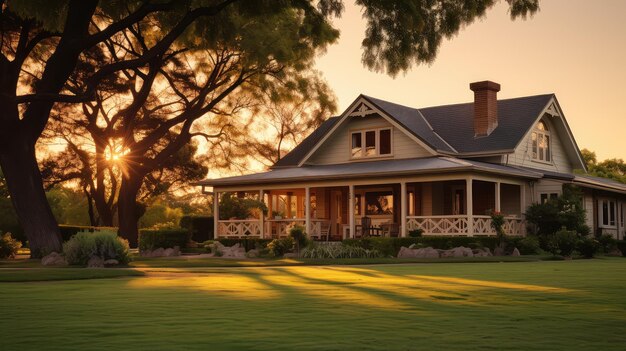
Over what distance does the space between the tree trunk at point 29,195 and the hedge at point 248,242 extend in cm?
1063

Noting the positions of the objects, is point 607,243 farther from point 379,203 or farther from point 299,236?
point 299,236

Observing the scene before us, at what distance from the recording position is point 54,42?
143 feet

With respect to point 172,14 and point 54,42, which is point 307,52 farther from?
point 172,14

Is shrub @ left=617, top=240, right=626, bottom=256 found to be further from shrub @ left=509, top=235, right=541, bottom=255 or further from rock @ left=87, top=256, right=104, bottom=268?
rock @ left=87, top=256, right=104, bottom=268

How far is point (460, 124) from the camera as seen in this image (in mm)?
42125

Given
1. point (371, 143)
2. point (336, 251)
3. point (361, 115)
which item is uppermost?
point (361, 115)

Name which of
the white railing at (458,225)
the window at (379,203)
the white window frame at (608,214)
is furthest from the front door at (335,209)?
the white window frame at (608,214)

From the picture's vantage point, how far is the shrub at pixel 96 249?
987 inches

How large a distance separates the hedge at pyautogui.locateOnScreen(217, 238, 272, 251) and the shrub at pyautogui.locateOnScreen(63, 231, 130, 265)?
1346 cm

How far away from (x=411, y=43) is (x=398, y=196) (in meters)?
19.2

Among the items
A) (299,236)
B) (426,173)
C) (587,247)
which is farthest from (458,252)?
(299,236)

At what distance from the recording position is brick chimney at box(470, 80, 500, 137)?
40.4m

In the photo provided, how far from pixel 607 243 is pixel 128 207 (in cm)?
2690

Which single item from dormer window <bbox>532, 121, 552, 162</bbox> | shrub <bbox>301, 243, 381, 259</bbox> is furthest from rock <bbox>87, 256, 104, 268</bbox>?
dormer window <bbox>532, 121, 552, 162</bbox>
